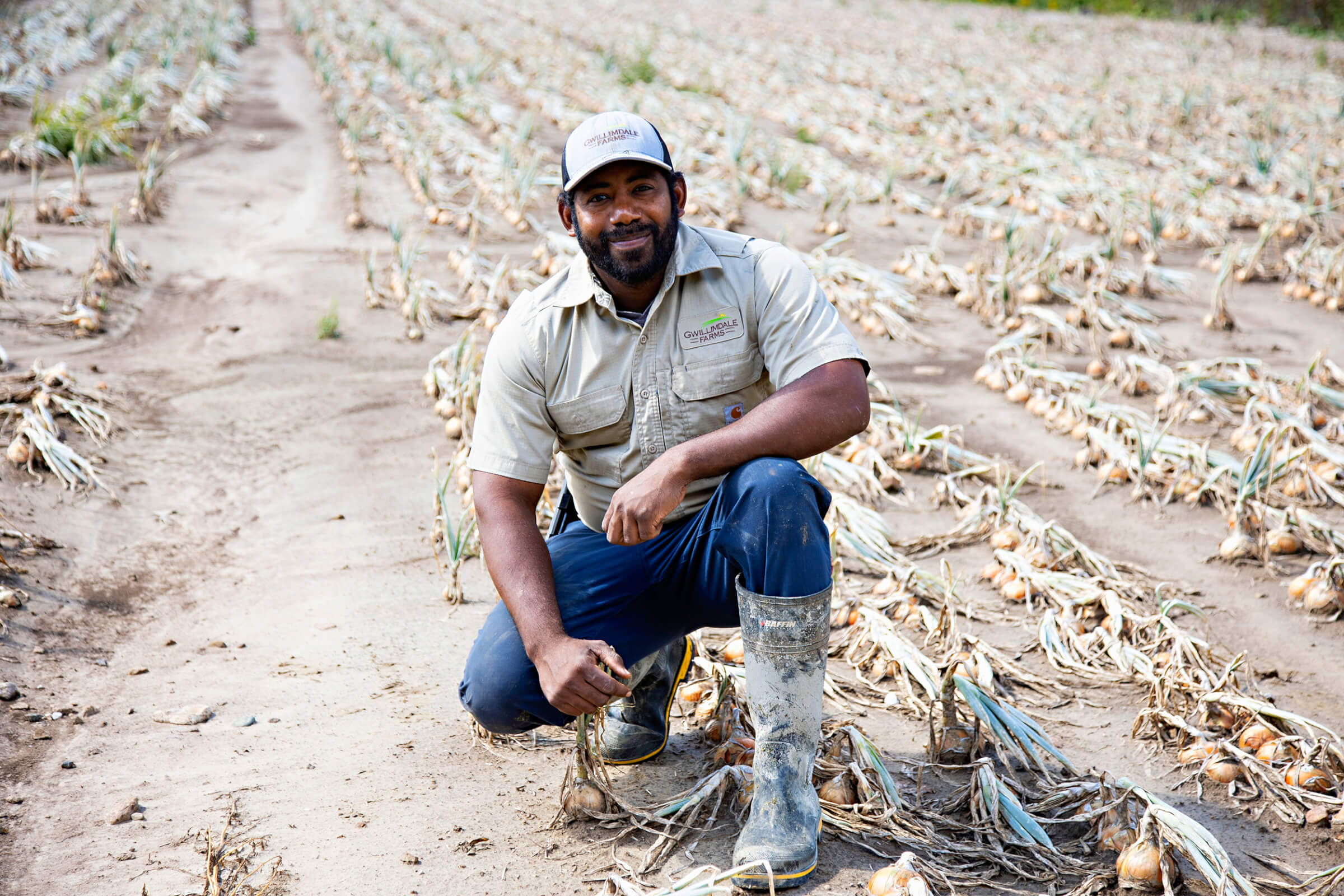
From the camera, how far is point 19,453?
11.1 ft

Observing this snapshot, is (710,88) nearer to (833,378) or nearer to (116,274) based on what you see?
(116,274)

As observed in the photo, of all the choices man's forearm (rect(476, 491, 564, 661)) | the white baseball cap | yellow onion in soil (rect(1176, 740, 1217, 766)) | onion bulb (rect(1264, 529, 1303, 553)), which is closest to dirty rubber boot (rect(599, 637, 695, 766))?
man's forearm (rect(476, 491, 564, 661))

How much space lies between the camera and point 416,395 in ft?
14.4

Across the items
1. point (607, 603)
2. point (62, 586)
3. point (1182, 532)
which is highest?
point (607, 603)

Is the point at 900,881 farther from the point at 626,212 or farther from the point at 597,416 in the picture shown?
the point at 626,212

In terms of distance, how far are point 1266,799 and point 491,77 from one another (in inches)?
460

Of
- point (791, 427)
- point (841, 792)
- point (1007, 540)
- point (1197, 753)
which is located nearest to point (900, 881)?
point (841, 792)

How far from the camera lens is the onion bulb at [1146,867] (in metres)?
1.76

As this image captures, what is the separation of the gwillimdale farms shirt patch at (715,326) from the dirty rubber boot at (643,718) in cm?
64

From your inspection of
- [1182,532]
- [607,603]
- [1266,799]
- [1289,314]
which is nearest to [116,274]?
[607,603]

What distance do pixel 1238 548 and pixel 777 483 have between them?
2.02 metres

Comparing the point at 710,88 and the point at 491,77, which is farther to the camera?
the point at 491,77

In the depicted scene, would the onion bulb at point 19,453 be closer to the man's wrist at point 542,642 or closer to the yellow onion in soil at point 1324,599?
the man's wrist at point 542,642

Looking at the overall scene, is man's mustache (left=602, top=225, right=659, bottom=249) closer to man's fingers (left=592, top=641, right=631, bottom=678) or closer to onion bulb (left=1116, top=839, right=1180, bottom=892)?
man's fingers (left=592, top=641, right=631, bottom=678)
